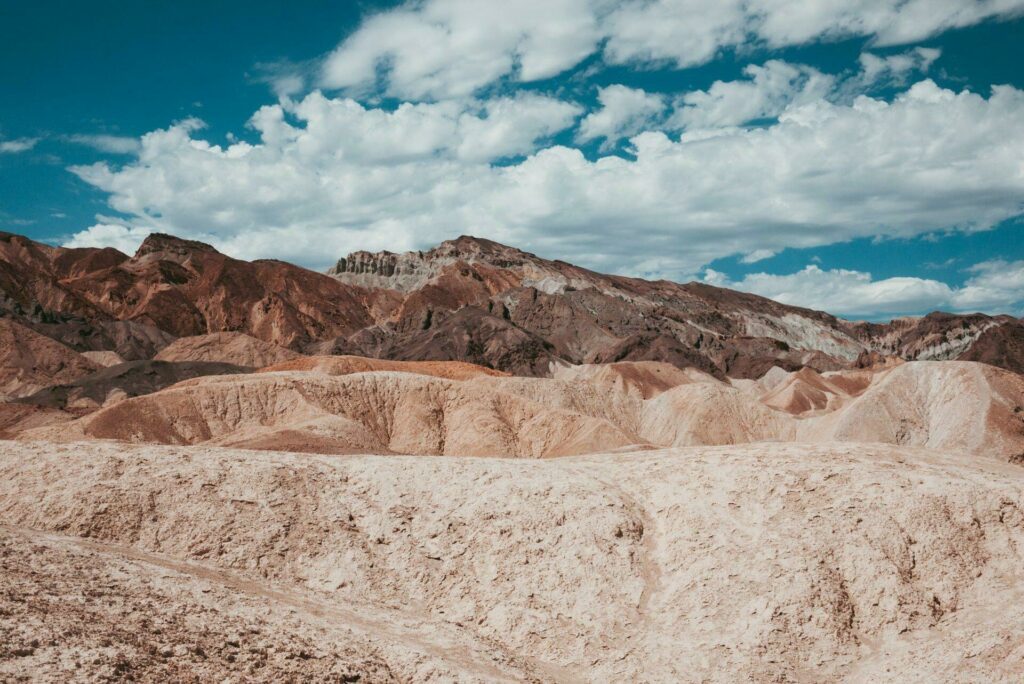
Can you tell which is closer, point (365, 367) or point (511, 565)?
point (511, 565)

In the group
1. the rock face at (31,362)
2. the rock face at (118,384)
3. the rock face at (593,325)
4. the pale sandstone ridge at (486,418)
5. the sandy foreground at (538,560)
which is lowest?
the sandy foreground at (538,560)

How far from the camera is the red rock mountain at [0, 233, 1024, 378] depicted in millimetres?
120500

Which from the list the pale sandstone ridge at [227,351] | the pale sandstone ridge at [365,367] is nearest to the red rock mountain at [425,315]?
the pale sandstone ridge at [227,351]

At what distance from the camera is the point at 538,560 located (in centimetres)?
1731

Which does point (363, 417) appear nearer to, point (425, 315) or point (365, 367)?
point (365, 367)

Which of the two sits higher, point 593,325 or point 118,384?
point 593,325

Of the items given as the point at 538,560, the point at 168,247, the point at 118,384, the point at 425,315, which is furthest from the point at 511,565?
the point at 168,247

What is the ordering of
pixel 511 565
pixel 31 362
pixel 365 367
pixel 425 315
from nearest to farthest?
pixel 511 565, pixel 365 367, pixel 31 362, pixel 425 315

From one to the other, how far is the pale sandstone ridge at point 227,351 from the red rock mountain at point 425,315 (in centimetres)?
1174

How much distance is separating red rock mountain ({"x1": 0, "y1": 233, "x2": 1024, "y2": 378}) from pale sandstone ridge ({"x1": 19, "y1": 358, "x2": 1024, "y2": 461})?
46.0 m

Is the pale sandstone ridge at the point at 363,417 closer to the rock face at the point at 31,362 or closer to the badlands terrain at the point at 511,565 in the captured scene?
the badlands terrain at the point at 511,565

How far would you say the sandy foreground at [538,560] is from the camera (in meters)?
13.1

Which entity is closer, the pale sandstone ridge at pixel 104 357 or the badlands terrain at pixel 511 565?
the badlands terrain at pixel 511 565

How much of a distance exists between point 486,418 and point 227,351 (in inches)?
2651
